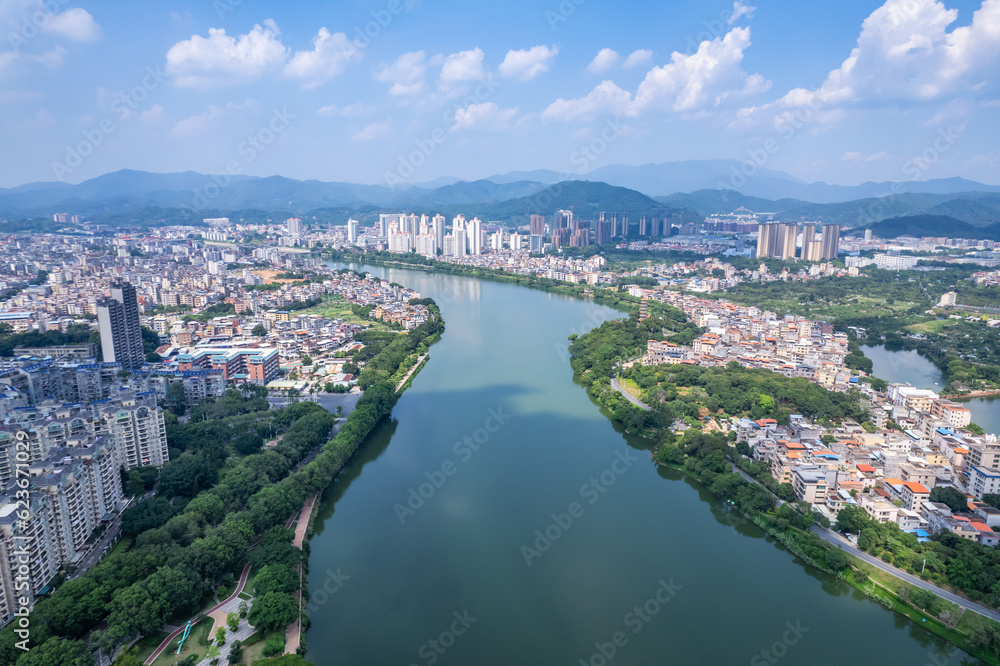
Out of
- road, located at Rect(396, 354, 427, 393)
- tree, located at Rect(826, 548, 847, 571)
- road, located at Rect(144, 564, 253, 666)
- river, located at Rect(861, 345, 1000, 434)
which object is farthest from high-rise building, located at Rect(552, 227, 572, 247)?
road, located at Rect(144, 564, 253, 666)

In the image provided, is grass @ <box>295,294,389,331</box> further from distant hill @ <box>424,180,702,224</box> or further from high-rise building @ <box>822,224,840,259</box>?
distant hill @ <box>424,180,702,224</box>

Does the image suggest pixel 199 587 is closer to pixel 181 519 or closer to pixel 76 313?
pixel 181 519

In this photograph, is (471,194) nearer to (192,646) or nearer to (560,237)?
(560,237)

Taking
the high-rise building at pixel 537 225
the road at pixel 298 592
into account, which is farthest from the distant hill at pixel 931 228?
the road at pixel 298 592

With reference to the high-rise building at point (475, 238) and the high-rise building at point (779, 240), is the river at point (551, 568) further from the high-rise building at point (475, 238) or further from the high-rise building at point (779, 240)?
the high-rise building at point (475, 238)

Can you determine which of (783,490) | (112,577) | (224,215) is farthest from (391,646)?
(224,215)

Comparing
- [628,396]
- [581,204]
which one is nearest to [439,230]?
[581,204]

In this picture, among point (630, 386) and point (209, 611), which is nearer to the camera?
point (209, 611)
